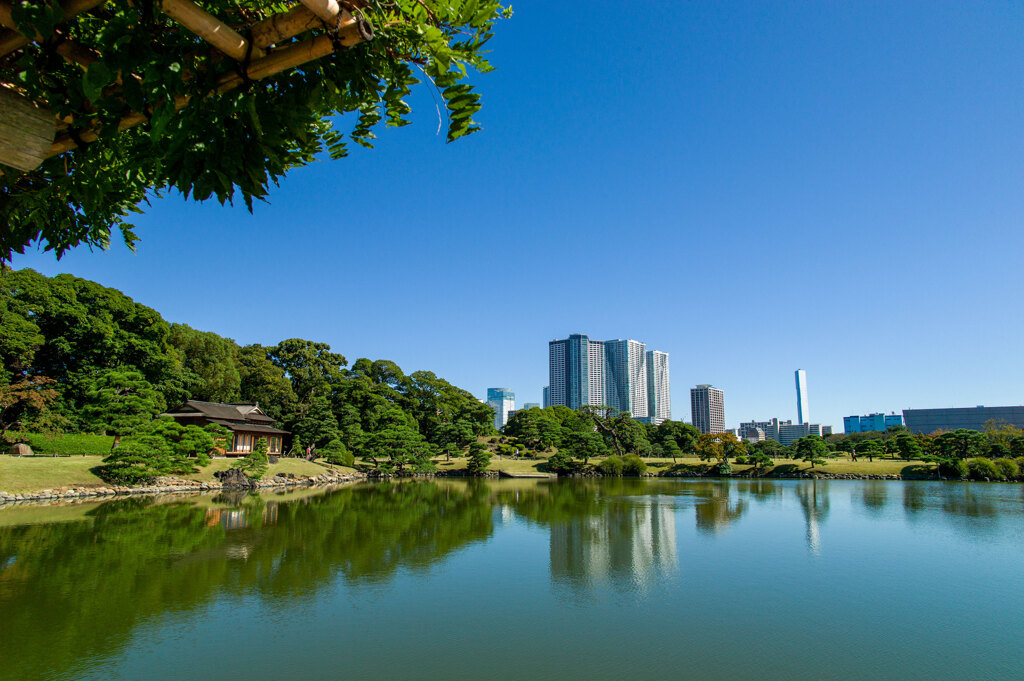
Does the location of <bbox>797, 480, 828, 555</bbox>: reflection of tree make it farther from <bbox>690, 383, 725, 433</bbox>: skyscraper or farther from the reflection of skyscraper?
<bbox>690, 383, 725, 433</bbox>: skyscraper

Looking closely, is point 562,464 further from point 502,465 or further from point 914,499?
point 914,499

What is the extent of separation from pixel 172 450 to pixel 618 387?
408 feet

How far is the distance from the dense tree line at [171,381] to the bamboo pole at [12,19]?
34.9 feet

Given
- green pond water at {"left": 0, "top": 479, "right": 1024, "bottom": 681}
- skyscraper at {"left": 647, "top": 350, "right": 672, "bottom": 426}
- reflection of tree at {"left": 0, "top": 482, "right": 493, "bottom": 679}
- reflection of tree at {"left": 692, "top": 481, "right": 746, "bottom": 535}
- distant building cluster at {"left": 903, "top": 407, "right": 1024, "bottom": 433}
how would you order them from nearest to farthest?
green pond water at {"left": 0, "top": 479, "right": 1024, "bottom": 681} → reflection of tree at {"left": 0, "top": 482, "right": 493, "bottom": 679} → reflection of tree at {"left": 692, "top": 481, "right": 746, "bottom": 535} → distant building cluster at {"left": 903, "top": 407, "right": 1024, "bottom": 433} → skyscraper at {"left": 647, "top": 350, "right": 672, "bottom": 426}

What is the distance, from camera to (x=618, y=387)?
13800 centimetres

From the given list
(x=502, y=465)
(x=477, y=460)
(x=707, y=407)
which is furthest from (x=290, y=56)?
(x=707, y=407)

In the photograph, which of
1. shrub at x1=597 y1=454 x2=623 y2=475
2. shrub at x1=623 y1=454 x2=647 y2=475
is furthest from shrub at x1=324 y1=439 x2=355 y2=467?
shrub at x1=623 y1=454 x2=647 y2=475

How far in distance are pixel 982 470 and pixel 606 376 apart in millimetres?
106639

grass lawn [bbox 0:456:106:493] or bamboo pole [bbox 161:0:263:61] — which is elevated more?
bamboo pole [bbox 161:0:263:61]

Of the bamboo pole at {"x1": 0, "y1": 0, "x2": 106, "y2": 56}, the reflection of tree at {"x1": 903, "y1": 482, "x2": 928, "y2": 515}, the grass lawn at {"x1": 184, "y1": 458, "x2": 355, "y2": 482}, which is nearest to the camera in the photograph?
the bamboo pole at {"x1": 0, "y1": 0, "x2": 106, "y2": 56}

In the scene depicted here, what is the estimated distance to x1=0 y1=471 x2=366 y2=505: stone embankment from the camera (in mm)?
17062

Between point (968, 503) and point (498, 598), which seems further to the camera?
point (968, 503)

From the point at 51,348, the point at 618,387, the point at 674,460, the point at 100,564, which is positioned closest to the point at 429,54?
the point at 100,564

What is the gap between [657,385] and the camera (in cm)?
14450
